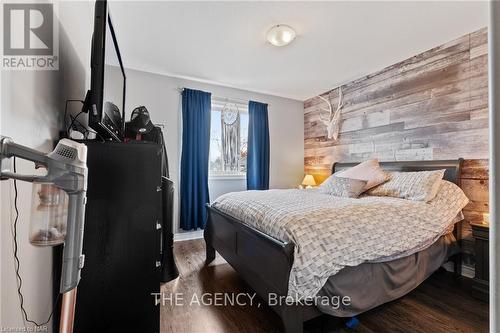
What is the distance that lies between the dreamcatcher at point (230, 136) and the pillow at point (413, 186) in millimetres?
2254

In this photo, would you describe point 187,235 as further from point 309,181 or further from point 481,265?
point 481,265

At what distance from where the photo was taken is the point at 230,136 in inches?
157

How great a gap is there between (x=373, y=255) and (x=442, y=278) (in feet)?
4.57

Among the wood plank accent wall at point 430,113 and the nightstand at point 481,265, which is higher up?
the wood plank accent wall at point 430,113

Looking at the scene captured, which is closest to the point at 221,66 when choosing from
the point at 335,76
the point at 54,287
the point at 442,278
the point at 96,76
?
the point at 335,76

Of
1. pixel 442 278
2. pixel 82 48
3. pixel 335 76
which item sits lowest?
pixel 442 278

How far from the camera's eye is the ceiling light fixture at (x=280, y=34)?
2.27m

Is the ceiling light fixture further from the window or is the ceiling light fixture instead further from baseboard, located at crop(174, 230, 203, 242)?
baseboard, located at crop(174, 230, 203, 242)

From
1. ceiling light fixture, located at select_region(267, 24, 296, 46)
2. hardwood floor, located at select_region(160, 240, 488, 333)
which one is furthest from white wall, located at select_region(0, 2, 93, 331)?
ceiling light fixture, located at select_region(267, 24, 296, 46)

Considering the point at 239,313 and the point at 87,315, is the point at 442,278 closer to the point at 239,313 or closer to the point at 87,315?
the point at 239,313

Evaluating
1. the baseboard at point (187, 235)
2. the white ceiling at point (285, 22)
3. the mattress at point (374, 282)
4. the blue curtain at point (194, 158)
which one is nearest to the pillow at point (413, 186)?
the mattress at point (374, 282)

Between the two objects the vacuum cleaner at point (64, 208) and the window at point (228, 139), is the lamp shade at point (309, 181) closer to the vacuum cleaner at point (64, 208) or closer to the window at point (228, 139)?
the window at point (228, 139)

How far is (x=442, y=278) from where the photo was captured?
2273 millimetres

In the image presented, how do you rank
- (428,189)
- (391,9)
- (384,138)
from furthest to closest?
(384,138) → (428,189) → (391,9)
